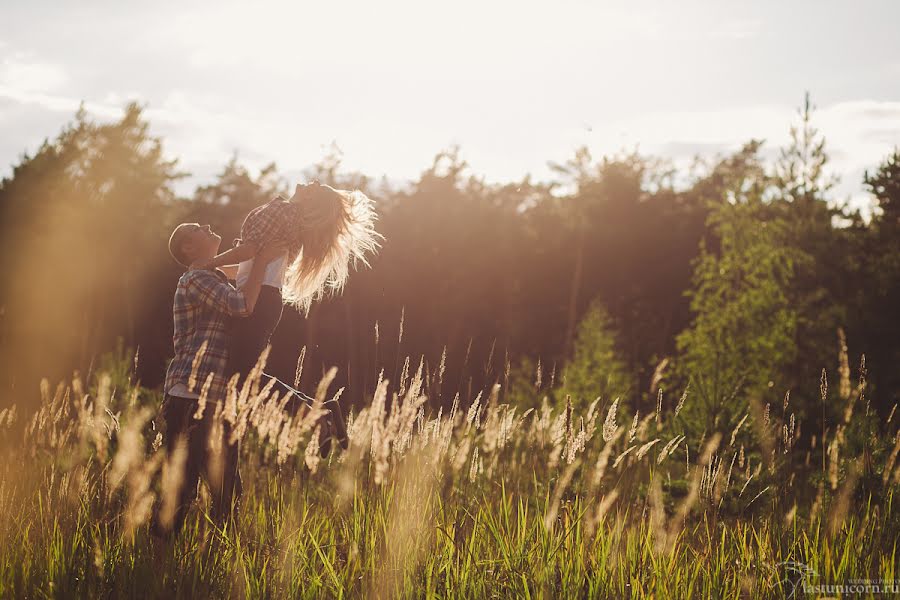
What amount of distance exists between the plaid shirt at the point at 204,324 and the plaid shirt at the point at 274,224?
291 millimetres

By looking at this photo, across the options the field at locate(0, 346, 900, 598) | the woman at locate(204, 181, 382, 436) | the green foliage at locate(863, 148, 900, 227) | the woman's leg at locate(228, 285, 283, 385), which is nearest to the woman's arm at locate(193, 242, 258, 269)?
the woman at locate(204, 181, 382, 436)

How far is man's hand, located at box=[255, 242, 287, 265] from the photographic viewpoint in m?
3.98

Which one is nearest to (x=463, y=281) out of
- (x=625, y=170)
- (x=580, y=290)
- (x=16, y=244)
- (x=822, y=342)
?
(x=580, y=290)

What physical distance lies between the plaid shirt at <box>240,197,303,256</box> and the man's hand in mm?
24

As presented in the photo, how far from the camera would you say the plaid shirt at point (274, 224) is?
3982 mm

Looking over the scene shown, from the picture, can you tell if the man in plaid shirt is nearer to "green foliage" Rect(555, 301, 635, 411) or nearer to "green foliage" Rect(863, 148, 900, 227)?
"green foliage" Rect(555, 301, 635, 411)

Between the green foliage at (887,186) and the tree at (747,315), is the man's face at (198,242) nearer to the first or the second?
the tree at (747,315)

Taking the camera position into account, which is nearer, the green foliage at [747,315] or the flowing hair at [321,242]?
the flowing hair at [321,242]

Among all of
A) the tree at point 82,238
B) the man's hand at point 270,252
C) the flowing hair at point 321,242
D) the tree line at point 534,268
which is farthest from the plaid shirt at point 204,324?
the tree at point 82,238

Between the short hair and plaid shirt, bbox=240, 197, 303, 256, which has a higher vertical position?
plaid shirt, bbox=240, 197, 303, 256

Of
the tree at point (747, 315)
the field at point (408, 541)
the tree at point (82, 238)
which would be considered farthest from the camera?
the tree at point (82, 238)

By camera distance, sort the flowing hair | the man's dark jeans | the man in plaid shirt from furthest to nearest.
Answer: the flowing hair
the man in plaid shirt
the man's dark jeans

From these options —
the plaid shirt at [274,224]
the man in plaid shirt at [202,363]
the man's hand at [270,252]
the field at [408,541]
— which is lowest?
the field at [408,541]

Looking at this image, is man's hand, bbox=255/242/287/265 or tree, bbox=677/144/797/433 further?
tree, bbox=677/144/797/433
